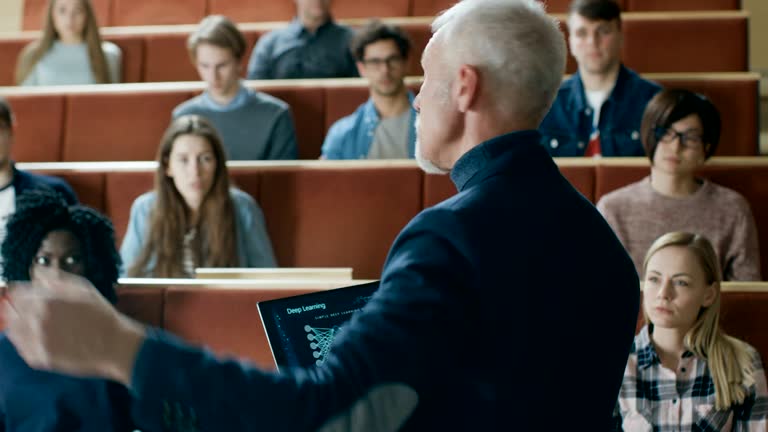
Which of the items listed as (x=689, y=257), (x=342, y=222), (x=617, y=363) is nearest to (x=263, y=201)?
(x=342, y=222)

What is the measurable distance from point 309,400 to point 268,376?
0.04 feet

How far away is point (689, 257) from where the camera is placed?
78 centimetres

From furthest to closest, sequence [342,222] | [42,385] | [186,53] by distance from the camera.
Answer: [186,53]
[342,222]
[42,385]

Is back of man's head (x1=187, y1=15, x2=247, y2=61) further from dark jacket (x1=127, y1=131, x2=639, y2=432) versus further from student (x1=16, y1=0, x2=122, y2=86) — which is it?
dark jacket (x1=127, y1=131, x2=639, y2=432)

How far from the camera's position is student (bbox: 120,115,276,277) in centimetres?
103

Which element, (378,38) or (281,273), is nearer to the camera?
(281,273)

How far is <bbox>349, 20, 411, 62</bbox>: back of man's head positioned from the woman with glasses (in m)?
0.32

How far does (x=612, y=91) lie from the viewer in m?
1.16

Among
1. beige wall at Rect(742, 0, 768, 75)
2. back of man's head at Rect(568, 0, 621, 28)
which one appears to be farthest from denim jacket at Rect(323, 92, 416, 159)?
beige wall at Rect(742, 0, 768, 75)

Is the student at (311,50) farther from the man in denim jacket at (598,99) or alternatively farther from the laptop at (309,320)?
the laptop at (309,320)

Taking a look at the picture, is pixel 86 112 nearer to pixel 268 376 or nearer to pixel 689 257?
pixel 689 257

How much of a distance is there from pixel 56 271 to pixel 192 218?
337 millimetres

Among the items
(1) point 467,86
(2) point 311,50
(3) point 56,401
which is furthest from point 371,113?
(1) point 467,86

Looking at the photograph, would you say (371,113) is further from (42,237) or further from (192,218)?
(42,237)
